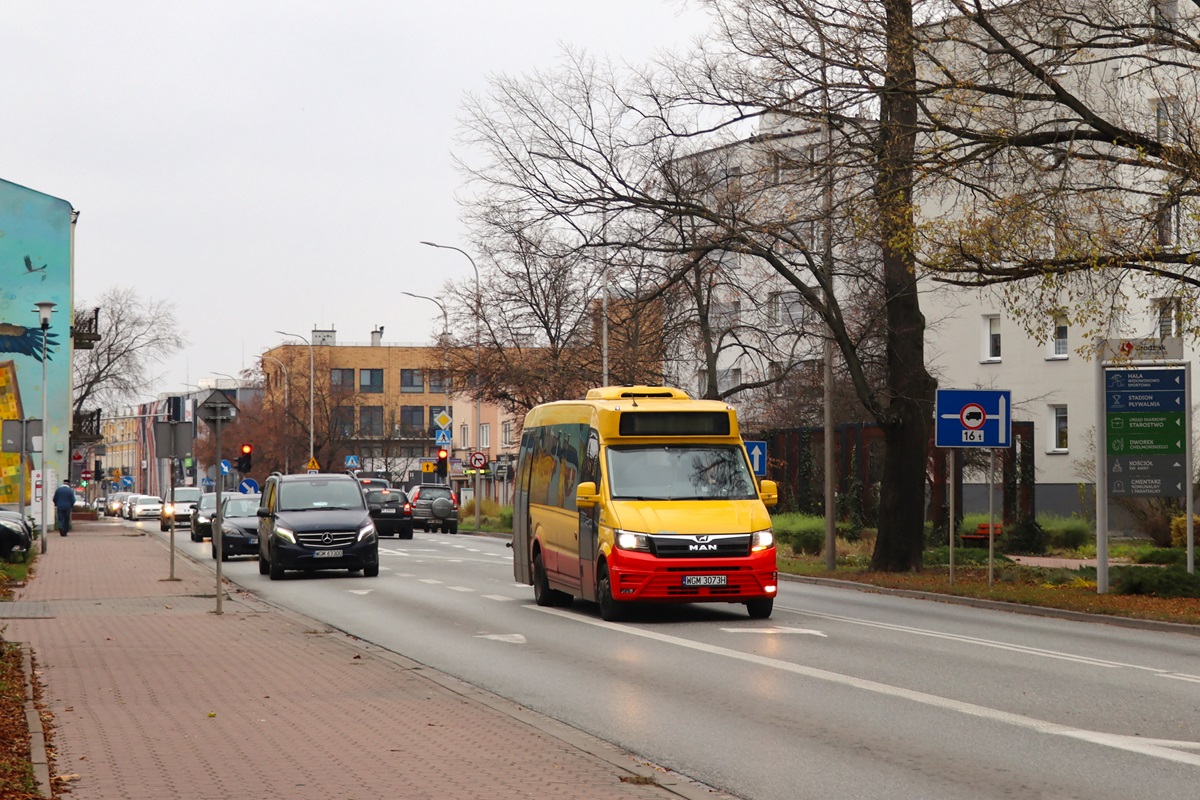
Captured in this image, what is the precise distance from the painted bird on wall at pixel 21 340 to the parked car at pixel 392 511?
16.0m

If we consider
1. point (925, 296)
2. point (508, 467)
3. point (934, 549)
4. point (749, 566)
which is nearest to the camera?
point (749, 566)

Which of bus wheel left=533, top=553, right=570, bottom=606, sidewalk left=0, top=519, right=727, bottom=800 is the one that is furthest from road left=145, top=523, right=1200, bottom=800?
sidewalk left=0, top=519, right=727, bottom=800

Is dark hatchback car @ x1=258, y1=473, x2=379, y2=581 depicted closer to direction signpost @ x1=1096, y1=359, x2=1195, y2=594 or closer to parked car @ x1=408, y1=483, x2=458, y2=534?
direction signpost @ x1=1096, y1=359, x2=1195, y2=594

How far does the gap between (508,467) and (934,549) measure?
18742mm

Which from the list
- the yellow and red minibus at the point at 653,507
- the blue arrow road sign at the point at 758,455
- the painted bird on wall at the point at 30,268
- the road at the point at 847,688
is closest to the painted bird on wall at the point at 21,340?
the painted bird on wall at the point at 30,268

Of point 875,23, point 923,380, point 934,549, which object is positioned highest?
point 875,23

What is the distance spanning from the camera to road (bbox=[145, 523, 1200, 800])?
28.5ft

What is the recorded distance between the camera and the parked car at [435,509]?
5784cm

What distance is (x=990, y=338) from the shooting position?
60625mm

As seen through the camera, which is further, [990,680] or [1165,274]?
[1165,274]

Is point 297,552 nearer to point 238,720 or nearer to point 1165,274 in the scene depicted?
point 1165,274

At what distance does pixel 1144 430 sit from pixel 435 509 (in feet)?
127

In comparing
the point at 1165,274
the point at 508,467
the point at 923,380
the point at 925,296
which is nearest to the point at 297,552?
the point at 923,380

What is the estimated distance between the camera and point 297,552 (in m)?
27.6
